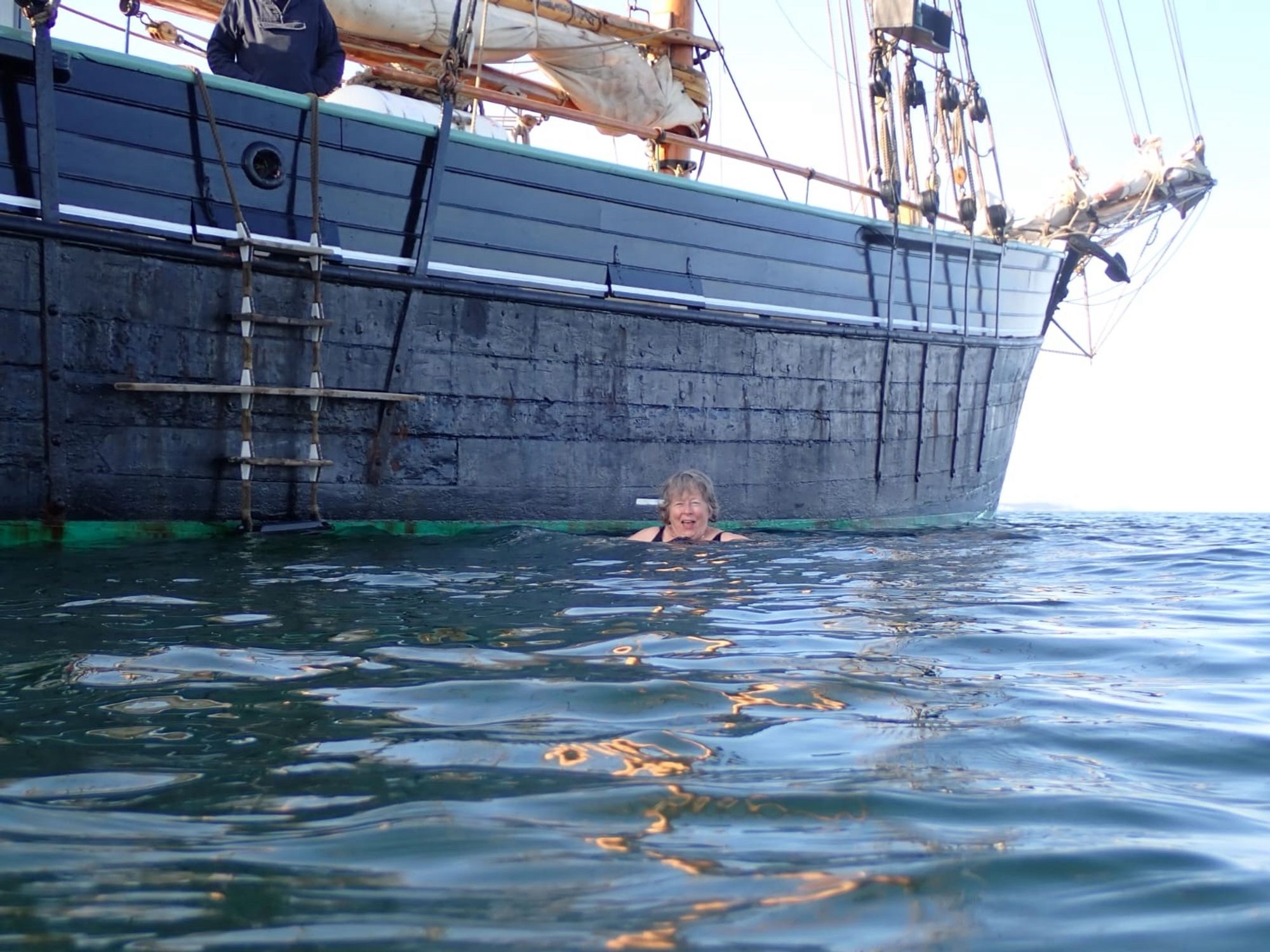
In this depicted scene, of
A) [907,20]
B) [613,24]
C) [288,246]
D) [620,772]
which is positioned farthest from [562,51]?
[620,772]

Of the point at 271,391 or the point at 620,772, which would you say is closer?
the point at 620,772

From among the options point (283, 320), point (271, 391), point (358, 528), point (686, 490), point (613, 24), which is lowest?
point (358, 528)

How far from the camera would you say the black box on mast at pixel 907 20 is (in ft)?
36.3

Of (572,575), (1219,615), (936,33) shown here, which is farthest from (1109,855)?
(936,33)

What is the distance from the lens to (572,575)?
5.39 meters

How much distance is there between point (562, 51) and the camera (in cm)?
1211

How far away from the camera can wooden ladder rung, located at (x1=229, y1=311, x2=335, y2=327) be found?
6.36 metres

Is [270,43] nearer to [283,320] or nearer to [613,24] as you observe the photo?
[283,320]

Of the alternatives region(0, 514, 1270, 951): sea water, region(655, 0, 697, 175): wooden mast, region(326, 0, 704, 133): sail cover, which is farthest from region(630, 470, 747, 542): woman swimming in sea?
region(655, 0, 697, 175): wooden mast

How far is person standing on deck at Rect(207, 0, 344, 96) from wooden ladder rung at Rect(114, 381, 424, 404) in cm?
185

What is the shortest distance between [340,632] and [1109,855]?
2.51m

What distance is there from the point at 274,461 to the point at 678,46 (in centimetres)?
811

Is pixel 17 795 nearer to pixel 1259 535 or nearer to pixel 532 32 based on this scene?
pixel 1259 535

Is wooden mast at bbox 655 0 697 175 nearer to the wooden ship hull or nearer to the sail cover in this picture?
the sail cover
